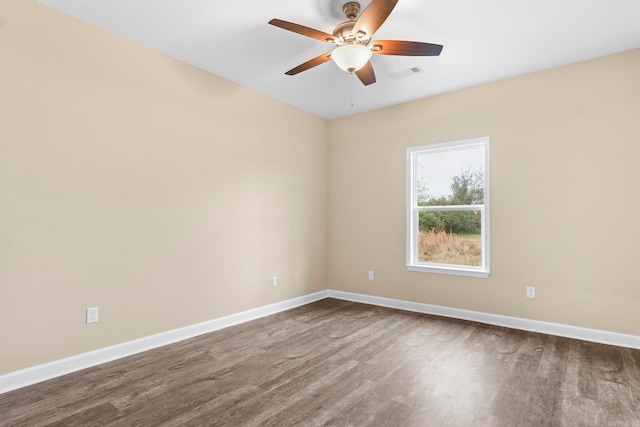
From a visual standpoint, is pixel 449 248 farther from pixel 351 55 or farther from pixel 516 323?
pixel 351 55

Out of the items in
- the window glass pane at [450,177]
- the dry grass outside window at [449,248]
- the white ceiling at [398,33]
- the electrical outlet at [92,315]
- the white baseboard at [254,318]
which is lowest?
the white baseboard at [254,318]

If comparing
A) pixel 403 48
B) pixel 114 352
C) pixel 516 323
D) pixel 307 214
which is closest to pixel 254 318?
pixel 114 352

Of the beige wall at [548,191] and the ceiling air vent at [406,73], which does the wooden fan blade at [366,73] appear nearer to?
the ceiling air vent at [406,73]

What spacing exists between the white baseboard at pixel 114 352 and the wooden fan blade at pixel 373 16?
3.03 metres

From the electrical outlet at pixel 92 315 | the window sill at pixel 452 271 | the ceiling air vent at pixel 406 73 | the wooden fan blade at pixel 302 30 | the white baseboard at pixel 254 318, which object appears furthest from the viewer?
the window sill at pixel 452 271

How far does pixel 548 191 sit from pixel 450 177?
3.47 feet

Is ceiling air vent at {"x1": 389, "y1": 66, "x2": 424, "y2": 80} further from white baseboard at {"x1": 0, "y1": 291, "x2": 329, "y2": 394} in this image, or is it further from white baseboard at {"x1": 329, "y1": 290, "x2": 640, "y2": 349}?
white baseboard at {"x1": 0, "y1": 291, "x2": 329, "y2": 394}

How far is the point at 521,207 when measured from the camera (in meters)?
3.65

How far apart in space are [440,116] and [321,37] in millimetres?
2359

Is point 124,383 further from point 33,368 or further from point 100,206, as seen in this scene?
point 100,206

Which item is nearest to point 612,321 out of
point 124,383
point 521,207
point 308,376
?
point 521,207

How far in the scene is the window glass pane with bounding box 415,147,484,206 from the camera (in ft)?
13.3

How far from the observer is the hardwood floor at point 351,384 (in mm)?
2008

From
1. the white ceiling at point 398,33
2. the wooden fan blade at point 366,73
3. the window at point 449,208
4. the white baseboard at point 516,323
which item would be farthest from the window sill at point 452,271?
the wooden fan blade at point 366,73
